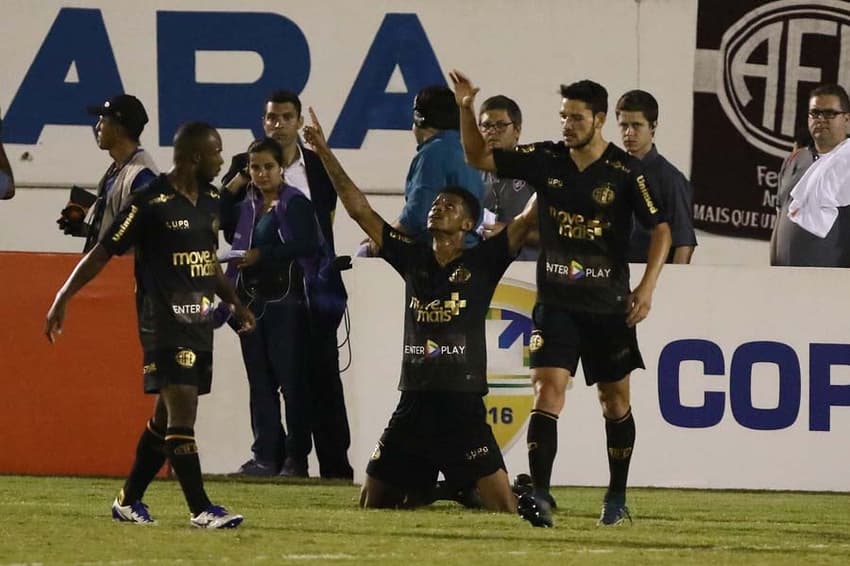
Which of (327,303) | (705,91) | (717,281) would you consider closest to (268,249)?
(327,303)

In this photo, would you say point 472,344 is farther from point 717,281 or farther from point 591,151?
point 717,281

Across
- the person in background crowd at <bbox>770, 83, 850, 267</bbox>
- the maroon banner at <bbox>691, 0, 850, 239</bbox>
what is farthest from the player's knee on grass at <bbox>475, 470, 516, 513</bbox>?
the maroon banner at <bbox>691, 0, 850, 239</bbox>

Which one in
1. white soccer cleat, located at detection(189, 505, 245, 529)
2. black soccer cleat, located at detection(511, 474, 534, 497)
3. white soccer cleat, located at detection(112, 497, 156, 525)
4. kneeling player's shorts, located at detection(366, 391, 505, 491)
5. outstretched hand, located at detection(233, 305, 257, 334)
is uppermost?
outstretched hand, located at detection(233, 305, 257, 334)

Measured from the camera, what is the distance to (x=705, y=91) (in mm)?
15766

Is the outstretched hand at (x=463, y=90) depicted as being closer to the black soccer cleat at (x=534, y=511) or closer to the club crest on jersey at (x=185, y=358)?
the club crest on jersey at (x=185, y=358)

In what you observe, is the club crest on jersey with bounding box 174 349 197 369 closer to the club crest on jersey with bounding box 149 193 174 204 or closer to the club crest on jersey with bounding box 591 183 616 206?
the club crest on jersey with bounding box 149 193 174 204

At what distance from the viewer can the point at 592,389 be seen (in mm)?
11164

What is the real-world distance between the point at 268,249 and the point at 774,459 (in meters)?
3.09

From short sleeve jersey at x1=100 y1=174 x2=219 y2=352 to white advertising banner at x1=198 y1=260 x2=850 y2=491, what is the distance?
297 centimetres

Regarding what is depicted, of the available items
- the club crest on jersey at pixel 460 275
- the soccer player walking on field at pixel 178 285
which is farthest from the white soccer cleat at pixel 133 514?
the club crest on jersey at pixel 460 275

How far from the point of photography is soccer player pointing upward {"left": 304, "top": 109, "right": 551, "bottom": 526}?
9109 mm

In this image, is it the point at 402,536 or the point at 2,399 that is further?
the point at 2,399

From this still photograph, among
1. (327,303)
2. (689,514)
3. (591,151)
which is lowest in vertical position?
(689,514)

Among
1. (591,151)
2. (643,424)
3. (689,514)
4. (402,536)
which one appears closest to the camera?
(402,536)
